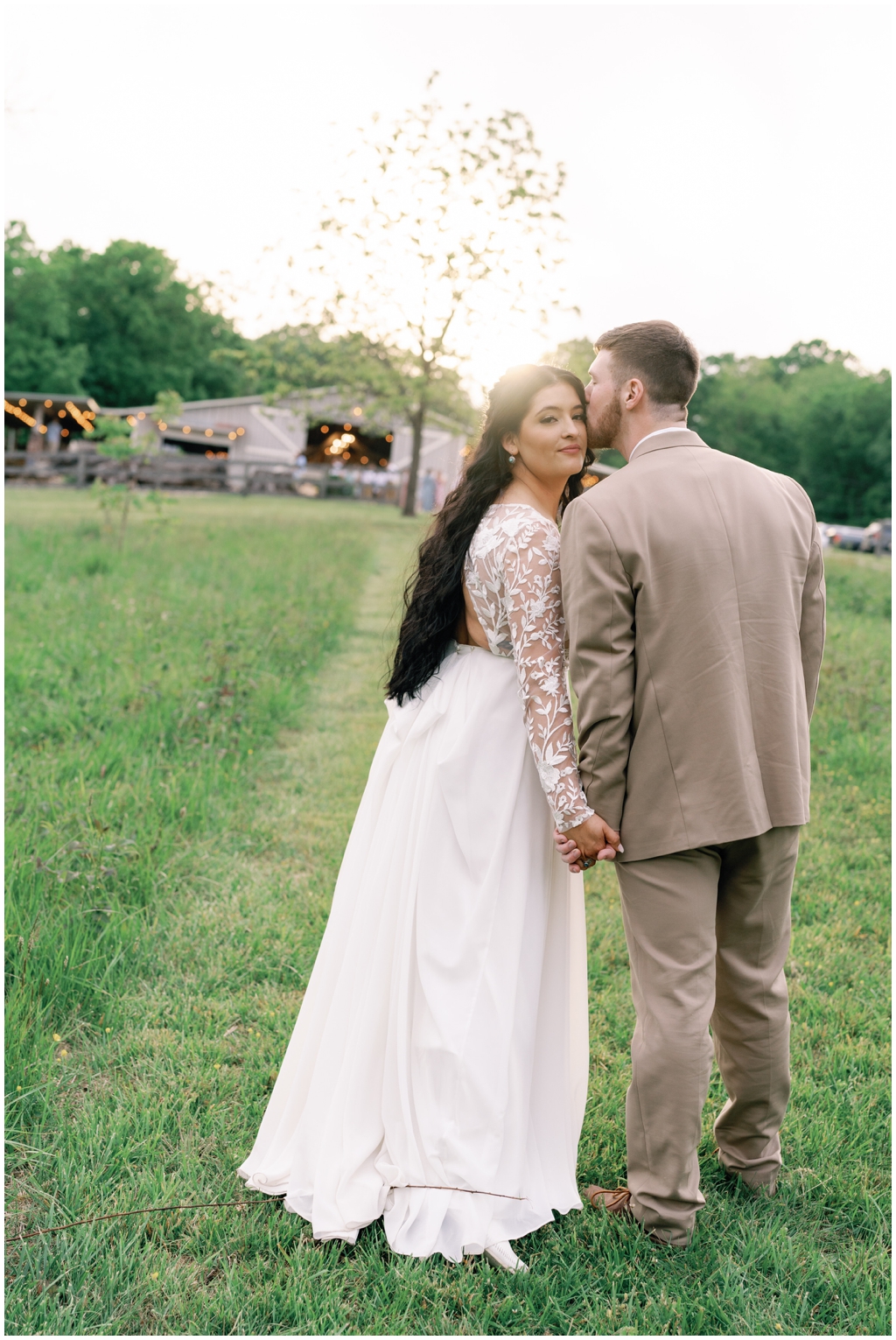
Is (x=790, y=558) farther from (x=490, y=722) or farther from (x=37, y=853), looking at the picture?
(x=37, y=853)

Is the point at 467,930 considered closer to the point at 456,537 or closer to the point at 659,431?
the point at 456,537

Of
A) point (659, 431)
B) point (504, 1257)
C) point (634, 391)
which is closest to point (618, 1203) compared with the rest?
point (504, 1257)

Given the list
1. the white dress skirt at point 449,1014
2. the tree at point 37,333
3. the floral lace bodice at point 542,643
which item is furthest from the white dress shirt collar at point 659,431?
the tree at point 37,333

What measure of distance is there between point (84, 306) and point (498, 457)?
65.2 meters

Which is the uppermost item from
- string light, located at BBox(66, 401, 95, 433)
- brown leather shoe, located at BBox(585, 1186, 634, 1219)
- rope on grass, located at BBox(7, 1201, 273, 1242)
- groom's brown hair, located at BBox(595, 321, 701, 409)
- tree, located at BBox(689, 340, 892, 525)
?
tree, located at BBox(689, 340, 892, 525)

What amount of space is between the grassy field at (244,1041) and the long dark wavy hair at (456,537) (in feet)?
4.81

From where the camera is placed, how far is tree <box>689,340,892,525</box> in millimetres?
57562

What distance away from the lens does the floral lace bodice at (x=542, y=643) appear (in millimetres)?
2547

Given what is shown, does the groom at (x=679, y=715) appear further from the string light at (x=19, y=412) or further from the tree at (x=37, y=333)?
the tree at (x=37, y=333)

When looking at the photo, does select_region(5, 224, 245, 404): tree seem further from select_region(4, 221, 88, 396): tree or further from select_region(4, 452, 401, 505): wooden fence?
select_region(4, 452, 401, 505): wooden fence

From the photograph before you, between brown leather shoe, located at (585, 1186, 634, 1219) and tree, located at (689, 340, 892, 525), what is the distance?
55.3 metres

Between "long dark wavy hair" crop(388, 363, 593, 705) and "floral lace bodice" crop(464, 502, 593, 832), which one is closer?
"floral lace bodice" crop(464, 502, 593, 832)

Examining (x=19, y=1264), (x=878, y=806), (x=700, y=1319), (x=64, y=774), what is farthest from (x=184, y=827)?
(x=878, y=806)

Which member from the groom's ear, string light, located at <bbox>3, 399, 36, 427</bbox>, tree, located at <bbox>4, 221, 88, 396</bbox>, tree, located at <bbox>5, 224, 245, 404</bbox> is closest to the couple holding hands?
the groom's ear
